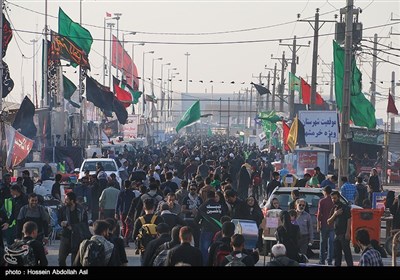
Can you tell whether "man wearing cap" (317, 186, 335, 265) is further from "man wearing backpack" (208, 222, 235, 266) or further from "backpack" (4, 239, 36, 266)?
"backpack" (4, 239, 36, 266)

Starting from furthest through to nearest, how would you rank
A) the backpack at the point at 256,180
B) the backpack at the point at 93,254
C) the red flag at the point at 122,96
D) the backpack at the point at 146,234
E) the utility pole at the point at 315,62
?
the red flag at the point at 122,96, the utility pole at the point at 315,62, the backpack at the point at 256,180, the backpack at the point at 146,234, the backpack at the point at 93,254

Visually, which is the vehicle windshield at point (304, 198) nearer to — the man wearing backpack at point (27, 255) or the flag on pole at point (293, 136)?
the man wearing backpack at point (27, 255)

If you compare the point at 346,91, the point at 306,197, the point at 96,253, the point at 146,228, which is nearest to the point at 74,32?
the point at 346,91

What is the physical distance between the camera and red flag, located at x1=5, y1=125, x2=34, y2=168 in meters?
30.4

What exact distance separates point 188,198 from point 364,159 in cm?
2580

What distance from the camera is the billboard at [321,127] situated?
37.6 m

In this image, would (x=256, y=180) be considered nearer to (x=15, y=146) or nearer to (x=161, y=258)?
(x=15, y=146)

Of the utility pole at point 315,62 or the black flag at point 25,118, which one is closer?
the black flag at point 25,118

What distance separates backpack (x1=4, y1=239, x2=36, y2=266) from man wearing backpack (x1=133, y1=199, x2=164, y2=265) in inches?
122

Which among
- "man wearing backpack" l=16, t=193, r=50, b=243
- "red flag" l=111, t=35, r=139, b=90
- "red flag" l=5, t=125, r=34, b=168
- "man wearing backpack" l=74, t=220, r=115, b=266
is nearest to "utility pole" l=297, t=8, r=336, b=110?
"red flag" l=5, t=125, r=34, b=168

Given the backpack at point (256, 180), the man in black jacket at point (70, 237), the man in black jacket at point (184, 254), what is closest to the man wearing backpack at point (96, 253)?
the man in black jacket at point (184, 254)

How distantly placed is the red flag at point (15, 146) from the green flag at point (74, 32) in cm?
1830

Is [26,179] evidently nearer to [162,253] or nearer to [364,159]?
[162,253]
